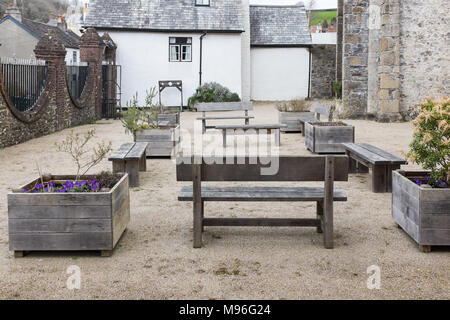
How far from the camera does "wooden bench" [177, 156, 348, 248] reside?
5.20 metres

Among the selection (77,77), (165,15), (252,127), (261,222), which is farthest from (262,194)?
(165,15)

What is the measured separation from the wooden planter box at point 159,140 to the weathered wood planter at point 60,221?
5975mm

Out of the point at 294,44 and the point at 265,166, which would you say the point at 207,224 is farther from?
the point at 294,44

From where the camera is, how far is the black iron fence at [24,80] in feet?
43.0

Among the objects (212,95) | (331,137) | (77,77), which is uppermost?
(77,77)

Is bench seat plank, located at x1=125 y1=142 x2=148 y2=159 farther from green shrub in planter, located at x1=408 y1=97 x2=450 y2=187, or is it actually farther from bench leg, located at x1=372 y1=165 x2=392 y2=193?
green shrub in planter, located at x1=408 y1=97 x2=450 y2=187

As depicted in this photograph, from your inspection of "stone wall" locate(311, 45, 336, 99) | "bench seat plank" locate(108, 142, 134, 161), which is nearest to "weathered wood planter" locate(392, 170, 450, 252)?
"bench seat plank" locate(108, 142, 134, 161)

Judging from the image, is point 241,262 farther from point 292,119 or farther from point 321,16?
point 321,16

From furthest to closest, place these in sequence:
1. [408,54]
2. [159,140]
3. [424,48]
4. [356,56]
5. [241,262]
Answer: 1. [356,56]
2. [408,54]
3. [424,48]
4. [159,140]
5. [241,262]

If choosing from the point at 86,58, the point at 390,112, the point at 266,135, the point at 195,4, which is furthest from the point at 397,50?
the point at 195,4

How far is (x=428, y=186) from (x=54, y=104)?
12.9 metres

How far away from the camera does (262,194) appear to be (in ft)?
18.1

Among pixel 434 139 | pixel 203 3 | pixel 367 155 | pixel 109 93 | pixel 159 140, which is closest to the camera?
pixel 434 139

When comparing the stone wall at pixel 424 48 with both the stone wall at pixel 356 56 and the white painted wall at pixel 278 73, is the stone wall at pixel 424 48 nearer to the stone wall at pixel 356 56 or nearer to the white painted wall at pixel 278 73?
the stone wall at pixel 356 56
